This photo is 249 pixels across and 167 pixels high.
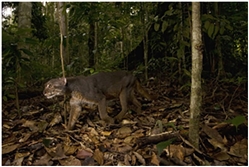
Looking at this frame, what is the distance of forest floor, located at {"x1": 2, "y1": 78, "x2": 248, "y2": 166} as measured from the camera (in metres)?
2.67

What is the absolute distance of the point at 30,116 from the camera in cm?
416

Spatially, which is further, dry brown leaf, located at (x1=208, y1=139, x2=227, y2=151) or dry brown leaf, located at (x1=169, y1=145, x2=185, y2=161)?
dry brown leaf, located at (x1=208, y1=139, x2=227, y2=151)

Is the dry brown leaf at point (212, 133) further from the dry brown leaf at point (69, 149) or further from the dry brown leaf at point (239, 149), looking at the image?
the dry brown leaf at point (69, 149)

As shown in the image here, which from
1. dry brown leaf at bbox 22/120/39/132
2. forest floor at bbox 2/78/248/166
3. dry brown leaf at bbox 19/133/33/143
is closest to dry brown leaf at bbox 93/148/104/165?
forest floor at bbox 2/78/248/166

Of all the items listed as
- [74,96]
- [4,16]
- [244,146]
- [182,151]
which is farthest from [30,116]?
[4,16]

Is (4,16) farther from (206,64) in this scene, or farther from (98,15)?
(206,64)

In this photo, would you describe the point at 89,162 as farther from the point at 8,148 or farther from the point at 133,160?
the point at 8,148

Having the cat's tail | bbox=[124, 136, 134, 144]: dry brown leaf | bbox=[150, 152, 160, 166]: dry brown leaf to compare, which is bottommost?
bbox=[150, 152, 160, 166]: dry brown leaf

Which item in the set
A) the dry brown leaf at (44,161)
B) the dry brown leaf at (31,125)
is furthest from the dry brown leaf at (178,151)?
the dry brown leaf at (31,125)

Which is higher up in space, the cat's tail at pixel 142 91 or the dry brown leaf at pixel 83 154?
the cat's tail at pixel 142 91

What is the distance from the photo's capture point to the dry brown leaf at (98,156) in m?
2.71

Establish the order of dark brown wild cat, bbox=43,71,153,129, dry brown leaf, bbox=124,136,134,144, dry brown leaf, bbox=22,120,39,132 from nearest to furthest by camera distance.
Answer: dry brown leaf, bbox=124,136,134,144, dry brown leaf, bbox=22,120,39,132, dark brown wild cat, bbox=43,71,153,129

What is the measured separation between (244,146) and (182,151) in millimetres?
719

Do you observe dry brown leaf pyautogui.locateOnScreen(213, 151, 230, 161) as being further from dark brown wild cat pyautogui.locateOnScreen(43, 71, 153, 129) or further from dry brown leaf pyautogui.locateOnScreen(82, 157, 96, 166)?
dark brown wild cat pyautogui.locateOnScreen(43, 71, 153, 129)
